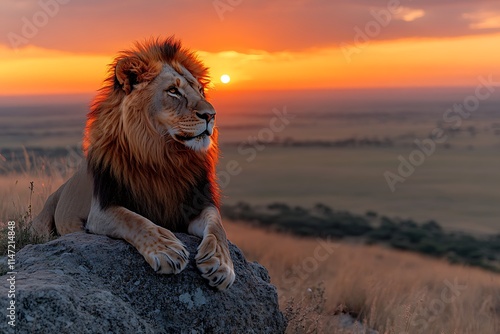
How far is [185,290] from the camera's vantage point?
4.77 meters

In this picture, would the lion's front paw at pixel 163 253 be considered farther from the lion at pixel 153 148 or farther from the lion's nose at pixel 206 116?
the lion's nose at pixel 206 116

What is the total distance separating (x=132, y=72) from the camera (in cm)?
543

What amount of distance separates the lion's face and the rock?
2.51 feet

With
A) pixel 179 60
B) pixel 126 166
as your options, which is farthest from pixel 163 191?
pixel 179 60

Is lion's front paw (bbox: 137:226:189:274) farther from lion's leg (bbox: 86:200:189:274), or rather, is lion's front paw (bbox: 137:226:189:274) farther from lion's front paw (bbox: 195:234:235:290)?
lion's front paw (bbox: 195:234:235:290)

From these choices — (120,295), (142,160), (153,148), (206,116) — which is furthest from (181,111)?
(120,295)

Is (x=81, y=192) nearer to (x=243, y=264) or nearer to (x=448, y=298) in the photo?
(x=243, y=264)

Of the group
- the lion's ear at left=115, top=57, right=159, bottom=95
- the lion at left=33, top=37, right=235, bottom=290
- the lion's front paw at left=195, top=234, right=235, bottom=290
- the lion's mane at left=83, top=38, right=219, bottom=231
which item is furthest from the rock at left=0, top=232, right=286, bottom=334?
the lion's ear at left=115, top=57, right=159, bottom=95

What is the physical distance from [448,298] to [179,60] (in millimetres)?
5458

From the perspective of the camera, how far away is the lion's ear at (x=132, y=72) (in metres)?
5.43

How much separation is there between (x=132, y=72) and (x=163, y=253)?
1.54 metres

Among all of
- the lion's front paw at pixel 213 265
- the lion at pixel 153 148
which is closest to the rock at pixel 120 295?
the lion's front paw at pixel 213 265

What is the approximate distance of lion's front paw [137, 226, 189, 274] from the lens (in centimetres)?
469

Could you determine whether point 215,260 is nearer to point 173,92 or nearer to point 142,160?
point 142,160
